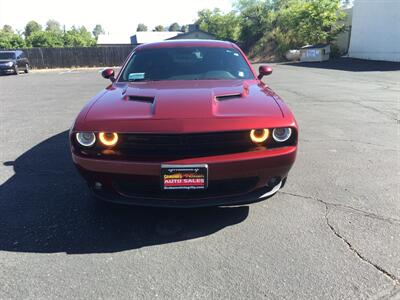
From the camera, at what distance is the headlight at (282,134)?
281 cm

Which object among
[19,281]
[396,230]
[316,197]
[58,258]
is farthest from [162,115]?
[396,230]

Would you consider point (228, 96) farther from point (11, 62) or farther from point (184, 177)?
point (11, 62)

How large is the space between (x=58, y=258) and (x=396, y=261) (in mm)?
2452

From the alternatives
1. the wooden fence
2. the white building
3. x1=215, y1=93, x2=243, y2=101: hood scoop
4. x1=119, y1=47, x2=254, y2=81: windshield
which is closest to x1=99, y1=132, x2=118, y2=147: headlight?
x1=215, y1=93, x2=243, y2=101: hood scoop

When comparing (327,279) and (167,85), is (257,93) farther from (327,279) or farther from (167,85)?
(327,279)

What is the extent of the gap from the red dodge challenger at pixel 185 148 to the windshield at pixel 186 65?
0.94 m

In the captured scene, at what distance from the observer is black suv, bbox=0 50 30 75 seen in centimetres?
2339

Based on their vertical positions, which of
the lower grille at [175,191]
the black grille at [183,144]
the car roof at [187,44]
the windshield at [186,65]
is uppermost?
the car roof at [187,44]

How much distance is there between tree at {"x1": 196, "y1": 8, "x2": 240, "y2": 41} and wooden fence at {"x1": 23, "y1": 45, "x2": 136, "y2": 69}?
2130 cm

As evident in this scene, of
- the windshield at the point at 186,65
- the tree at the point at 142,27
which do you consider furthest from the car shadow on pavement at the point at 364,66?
the tree at the point at 142,27

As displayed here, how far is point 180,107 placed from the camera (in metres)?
2.82

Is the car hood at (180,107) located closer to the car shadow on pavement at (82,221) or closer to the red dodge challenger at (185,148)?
the red dodge challenger at (185,148)

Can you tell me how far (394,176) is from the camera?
4.09m

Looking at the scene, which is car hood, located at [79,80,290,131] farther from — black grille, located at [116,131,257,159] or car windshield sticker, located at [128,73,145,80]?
car windshield sticker, located at [128,73,145,80]
